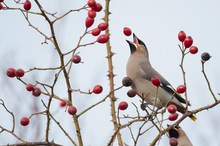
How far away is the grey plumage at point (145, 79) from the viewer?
204 inches

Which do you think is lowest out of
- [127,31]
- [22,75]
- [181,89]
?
[181,89]

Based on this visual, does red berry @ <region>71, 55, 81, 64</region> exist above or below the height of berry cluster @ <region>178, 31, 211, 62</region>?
below

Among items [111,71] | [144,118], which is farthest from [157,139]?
[111,71]

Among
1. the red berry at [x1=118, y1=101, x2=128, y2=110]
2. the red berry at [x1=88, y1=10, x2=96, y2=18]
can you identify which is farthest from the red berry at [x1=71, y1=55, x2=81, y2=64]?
the red berry at [x1=118, y1=101, x2=128, y2=110]

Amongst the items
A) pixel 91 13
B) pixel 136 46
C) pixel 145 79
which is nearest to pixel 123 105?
pixel 91 13

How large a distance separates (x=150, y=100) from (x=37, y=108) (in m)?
1.46

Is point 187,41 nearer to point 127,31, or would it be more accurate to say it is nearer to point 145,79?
point 127,31

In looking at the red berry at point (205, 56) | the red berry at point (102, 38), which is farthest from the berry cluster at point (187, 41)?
the red berry at point (102, 38)

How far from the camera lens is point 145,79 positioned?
5.30 meters

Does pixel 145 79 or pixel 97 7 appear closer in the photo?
pixel 97 7

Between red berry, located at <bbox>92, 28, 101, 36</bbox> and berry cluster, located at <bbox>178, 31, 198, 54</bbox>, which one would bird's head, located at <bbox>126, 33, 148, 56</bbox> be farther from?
red berry, located at <bbox>92, 28, 101, 36</bbox>

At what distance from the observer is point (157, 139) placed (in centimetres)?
275

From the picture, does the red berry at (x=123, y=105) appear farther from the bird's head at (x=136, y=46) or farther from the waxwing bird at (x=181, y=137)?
the waxwing bird at (x=181, y=137)

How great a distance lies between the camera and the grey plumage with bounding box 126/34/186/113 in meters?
5.19
